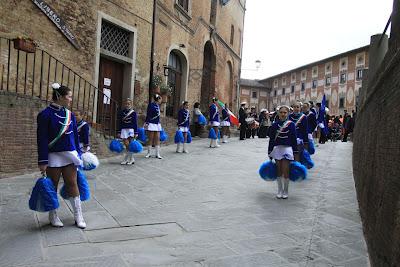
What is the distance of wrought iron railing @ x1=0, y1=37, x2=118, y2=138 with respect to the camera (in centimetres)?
930

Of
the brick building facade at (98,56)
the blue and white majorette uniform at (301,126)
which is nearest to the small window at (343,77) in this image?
the brick building facade at (98,56)

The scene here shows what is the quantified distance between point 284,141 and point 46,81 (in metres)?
6.73

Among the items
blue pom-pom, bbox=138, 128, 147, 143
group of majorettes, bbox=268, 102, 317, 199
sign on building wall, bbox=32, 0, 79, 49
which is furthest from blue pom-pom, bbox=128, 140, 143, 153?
group of majorettes, bbox=268, 102, 317, 199

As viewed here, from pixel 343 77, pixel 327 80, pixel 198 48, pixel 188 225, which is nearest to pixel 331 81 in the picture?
pixel 327 80

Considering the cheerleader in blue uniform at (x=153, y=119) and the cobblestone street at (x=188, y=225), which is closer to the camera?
the cobblestone street at (x=188, y=225)

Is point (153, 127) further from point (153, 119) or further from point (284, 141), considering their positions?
point (284, 141)

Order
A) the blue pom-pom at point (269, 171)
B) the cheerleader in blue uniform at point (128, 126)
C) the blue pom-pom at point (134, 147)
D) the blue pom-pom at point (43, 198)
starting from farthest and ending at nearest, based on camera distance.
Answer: the cheerleader in blue uniform at point (128, 126), the blue pom-pom at point (134, 147), the blue pom-pom at point (269, 171), the blue pom-pom at point (43, 198)

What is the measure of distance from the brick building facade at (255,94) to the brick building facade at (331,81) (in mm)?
3853

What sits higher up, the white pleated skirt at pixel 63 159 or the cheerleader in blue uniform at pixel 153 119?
the cheerleader in blue uniform at pixel 153 119

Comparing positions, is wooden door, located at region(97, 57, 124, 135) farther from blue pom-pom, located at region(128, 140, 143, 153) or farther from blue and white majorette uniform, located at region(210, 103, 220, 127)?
blue and white majorette uniform, located at region(210, 103, 220, 127)

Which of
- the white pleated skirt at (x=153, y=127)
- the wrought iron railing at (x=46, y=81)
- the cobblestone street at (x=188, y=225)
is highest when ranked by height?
the wrought iron railing at (x=46, y=81)

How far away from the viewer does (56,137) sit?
4.93m

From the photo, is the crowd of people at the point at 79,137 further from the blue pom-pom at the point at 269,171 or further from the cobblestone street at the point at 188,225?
the cobblestone street at the point at 188,225

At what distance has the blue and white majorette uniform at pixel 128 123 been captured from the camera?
10.3m
